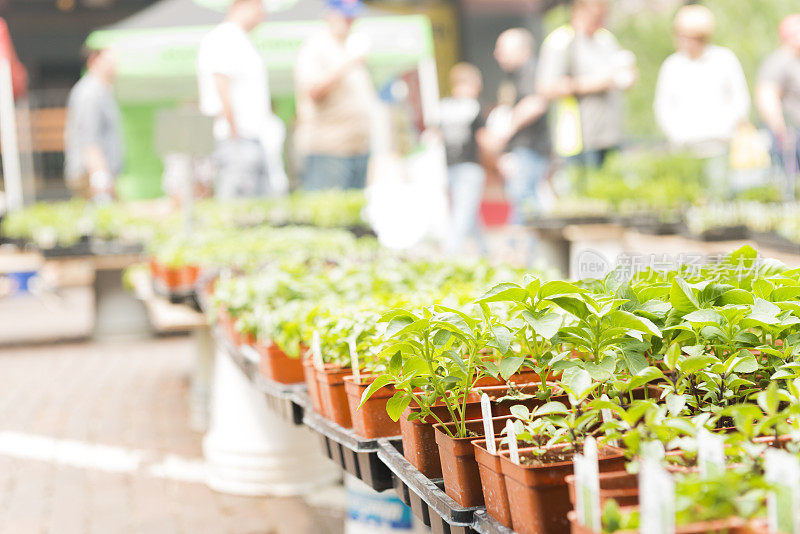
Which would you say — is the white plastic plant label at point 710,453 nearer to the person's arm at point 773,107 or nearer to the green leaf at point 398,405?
the green leaf at point 398,405

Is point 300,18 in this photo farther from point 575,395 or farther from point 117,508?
point 575,395

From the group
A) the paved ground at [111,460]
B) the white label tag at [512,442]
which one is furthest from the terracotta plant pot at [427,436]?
the paved ground at [111,460]

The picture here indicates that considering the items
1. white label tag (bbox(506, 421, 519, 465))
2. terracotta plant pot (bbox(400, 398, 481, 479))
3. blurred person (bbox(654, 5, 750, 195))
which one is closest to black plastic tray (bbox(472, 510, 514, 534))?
white label tag (bbox(506, 421, 519, 465))

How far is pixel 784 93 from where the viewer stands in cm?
707

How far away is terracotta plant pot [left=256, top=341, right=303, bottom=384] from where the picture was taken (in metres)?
2.67

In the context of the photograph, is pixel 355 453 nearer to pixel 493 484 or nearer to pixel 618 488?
pixel 493 484

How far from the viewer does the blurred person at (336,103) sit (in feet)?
22.3

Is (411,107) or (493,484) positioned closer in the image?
(493,484)

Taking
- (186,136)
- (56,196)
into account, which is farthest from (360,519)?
(56,196)

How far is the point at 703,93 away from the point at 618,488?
6.74 m

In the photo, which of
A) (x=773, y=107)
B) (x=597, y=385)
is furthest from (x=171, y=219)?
(x=597, y=385)

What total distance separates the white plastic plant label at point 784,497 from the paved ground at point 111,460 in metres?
2.72

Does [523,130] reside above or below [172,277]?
above

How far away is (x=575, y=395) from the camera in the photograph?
4.51 feet
